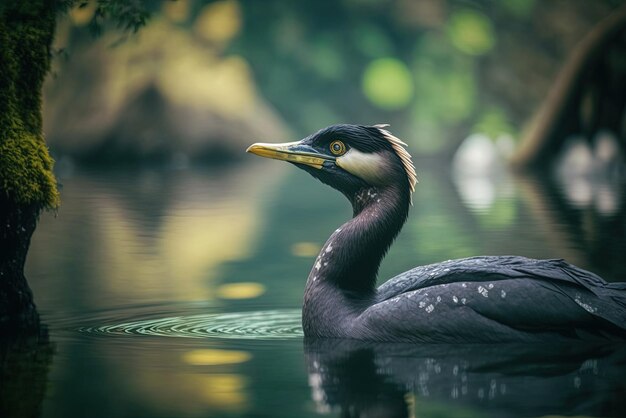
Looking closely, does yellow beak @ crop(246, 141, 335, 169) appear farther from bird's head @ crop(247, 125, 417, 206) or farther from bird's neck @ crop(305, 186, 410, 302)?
bird's neck @ crop(305, 186, 410, 302)

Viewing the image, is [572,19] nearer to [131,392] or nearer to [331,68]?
[331,68]

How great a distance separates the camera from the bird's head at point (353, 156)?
24.4 feet

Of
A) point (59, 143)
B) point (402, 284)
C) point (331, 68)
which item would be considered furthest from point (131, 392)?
point (331, 68)

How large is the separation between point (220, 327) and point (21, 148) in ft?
5.58

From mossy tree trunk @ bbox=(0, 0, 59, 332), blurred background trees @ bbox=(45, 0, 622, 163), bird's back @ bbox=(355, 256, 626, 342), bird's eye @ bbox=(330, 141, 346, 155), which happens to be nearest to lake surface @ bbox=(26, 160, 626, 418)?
bird's back @ bbox=(355, 256, 626, 342)

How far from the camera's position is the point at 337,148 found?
24.9 ft

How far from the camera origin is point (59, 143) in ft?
80.5

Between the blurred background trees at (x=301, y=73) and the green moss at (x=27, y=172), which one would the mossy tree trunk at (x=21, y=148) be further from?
the blurred background trees at (x=301, y=73)

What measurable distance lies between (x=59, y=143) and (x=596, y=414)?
20482 millimetres

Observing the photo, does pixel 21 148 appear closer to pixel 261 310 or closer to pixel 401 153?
pixel 261 310

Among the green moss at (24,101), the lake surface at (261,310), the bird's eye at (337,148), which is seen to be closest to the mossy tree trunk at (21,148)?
the green moss at (24,101)

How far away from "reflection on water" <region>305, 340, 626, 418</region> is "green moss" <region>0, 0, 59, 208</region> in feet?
7.09

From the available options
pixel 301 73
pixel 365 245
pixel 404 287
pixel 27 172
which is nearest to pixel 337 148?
pixel 365 245

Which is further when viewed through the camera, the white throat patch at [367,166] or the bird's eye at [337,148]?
the bird's eye at [337,148]
